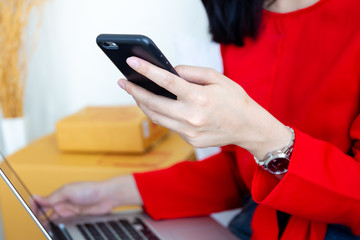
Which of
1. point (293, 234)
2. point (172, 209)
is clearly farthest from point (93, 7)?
point (293, 234)

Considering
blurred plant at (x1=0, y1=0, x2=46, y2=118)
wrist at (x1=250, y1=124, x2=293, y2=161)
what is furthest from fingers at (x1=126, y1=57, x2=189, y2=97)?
blurred plant at (x1=0, y1=0, x2=46, y2=118)

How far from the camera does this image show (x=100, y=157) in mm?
1198

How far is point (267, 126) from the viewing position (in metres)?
0.47

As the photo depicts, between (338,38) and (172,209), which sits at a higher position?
(338,38)

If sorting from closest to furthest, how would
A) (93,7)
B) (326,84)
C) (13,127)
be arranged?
(326,84)
(93,7)
(13,127)

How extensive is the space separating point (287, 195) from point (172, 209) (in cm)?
29

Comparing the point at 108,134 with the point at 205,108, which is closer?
the point at 205,108

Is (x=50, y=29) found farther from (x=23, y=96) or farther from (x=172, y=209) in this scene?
(x=172, y=209)

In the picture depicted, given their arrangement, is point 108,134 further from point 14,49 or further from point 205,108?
point 205,108

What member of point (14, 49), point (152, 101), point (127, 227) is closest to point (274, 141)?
point (152, 101)

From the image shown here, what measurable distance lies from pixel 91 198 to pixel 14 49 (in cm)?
95

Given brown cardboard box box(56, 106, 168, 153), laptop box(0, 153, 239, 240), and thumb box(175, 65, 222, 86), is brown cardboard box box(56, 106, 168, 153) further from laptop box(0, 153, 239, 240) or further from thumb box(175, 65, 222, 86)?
thumb box(175, 65, 222, 86)

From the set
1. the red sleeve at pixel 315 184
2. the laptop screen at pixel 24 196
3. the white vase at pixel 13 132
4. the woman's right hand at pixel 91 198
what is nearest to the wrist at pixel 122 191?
the woman's right hand at pixel 91 198

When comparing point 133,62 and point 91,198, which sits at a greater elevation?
point 133,62
